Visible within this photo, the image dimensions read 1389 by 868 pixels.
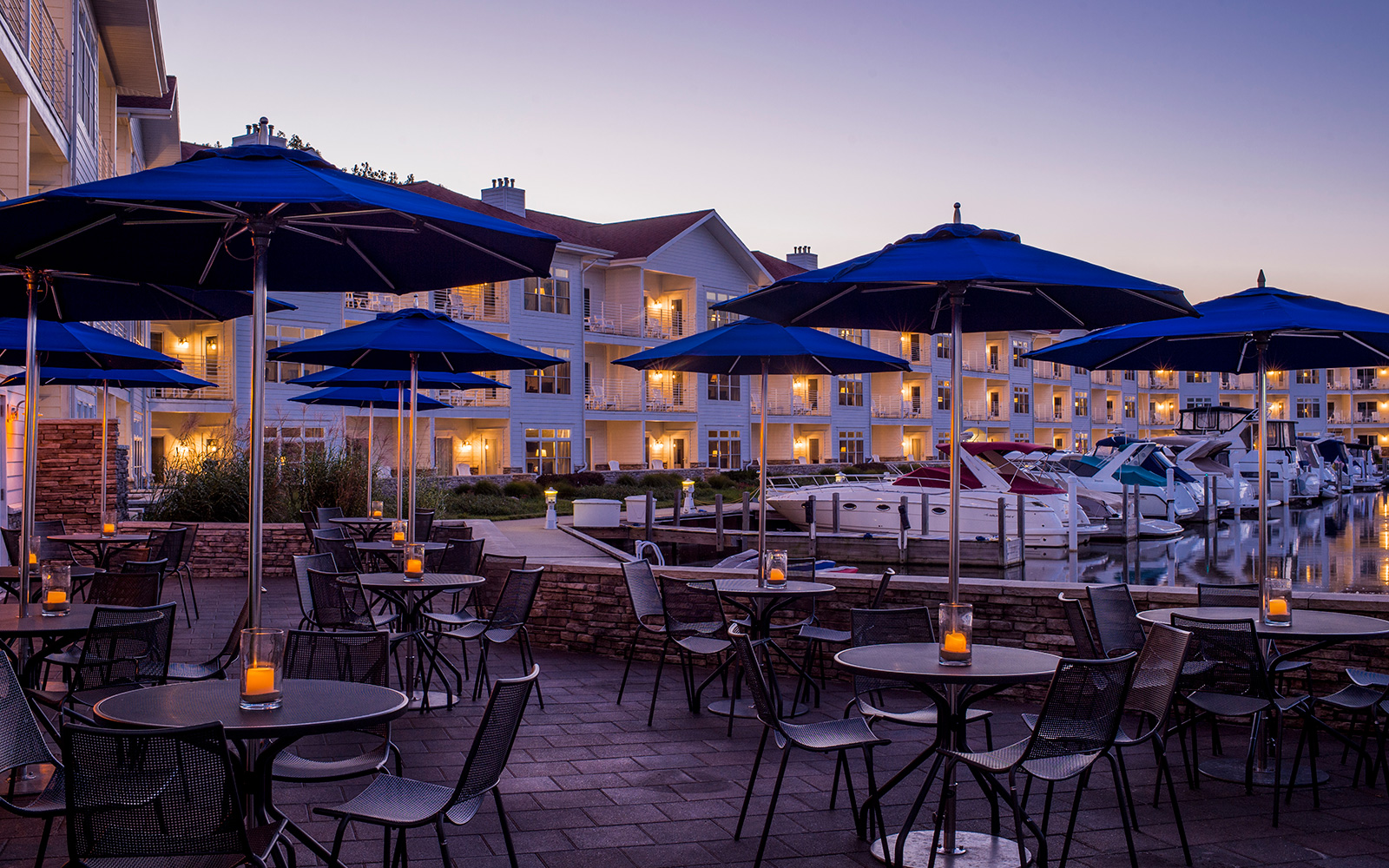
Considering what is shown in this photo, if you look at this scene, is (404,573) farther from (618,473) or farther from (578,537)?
(618,473)

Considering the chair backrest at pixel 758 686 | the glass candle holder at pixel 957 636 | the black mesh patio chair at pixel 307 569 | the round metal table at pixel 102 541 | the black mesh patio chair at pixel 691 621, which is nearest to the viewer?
the chair backrest at pixel 758 686

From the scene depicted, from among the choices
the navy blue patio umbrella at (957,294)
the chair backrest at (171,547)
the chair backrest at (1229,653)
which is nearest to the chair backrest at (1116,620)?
the chair backrest at (1229,653)

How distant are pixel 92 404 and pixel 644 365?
19427mm

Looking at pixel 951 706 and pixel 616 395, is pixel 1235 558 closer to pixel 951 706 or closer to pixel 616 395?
pixel 616 395

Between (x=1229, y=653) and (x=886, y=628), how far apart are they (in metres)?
1.82

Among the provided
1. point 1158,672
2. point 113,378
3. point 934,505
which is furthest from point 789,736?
point 934,505

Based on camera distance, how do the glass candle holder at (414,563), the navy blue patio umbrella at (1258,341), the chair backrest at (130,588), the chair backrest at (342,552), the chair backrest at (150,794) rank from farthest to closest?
1. the chair backrest at (342,552)
2. the glass candle holder at (414,563)
3. the chair backrest at (130,588)
4. the navy blue patio umbrella at (1258,341)
5. the chair backrest at (150,794)

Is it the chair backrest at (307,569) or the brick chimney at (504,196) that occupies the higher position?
the brick chimney at (504,196)

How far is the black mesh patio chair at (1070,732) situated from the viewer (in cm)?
452

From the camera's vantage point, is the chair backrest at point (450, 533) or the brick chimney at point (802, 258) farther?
the brick chimney at point (802, 258)

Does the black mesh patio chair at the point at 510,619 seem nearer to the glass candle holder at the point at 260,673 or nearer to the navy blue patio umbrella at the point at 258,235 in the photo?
the navy blue patio umbrella at the point at 258,235

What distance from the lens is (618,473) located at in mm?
39875

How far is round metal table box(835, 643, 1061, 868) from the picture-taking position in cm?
477

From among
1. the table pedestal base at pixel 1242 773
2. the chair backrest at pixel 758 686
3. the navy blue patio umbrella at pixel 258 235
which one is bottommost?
the table pedestal base at pixel 1242 773
